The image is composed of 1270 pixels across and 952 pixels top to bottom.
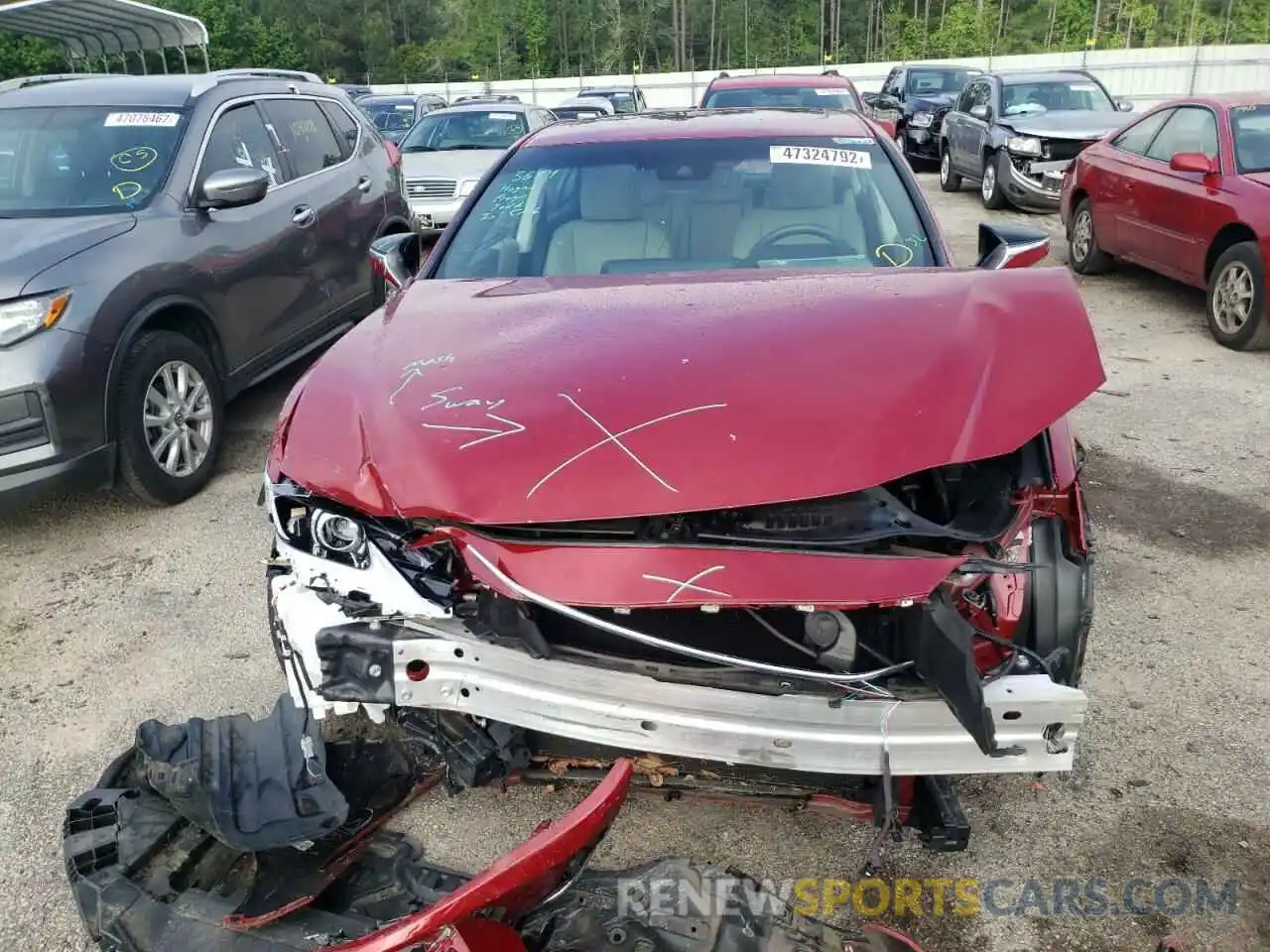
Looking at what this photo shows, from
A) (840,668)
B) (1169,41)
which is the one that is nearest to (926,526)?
(840,668)

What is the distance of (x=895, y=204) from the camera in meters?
3.62

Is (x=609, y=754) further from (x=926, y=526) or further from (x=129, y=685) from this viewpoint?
(x=129, y=685)

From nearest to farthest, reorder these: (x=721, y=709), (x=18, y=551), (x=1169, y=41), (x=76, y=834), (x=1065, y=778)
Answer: (x=721, y=709)
(x=76, y=834)
(x=1065, y=778)
(x=18, y=551)
(x=1169, y=41)

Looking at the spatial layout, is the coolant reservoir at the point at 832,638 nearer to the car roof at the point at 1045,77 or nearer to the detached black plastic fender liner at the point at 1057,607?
the detached black plastic fender liner at the point at 1057,607

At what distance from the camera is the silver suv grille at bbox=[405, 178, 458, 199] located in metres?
10.0

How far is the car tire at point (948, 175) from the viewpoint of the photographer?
13734 mm

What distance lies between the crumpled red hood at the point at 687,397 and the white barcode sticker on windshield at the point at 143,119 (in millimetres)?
2994

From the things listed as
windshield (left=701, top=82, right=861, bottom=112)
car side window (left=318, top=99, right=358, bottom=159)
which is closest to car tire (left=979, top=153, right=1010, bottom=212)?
windshield (left=701, top=82, right=861, bottom=112)

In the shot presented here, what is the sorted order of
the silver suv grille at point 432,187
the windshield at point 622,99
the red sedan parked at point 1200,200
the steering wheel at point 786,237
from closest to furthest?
the steering wheel at point 786,237 → the red sedan parked at point 1200,200 → the silver suv grille at point 432,187 → the windshield at point 622,99

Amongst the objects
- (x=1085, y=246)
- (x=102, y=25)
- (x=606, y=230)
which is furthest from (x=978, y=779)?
(x=102, y=25)

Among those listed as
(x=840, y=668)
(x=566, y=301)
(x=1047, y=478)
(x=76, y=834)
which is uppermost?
(x=566, y=301)

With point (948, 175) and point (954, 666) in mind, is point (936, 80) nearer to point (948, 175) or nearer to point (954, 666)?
point (948, 175)

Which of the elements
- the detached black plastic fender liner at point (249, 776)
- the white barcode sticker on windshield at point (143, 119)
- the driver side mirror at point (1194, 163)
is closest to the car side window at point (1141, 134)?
the driver side mirror at point (1194, 163)

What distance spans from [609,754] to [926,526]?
2.92 ft
